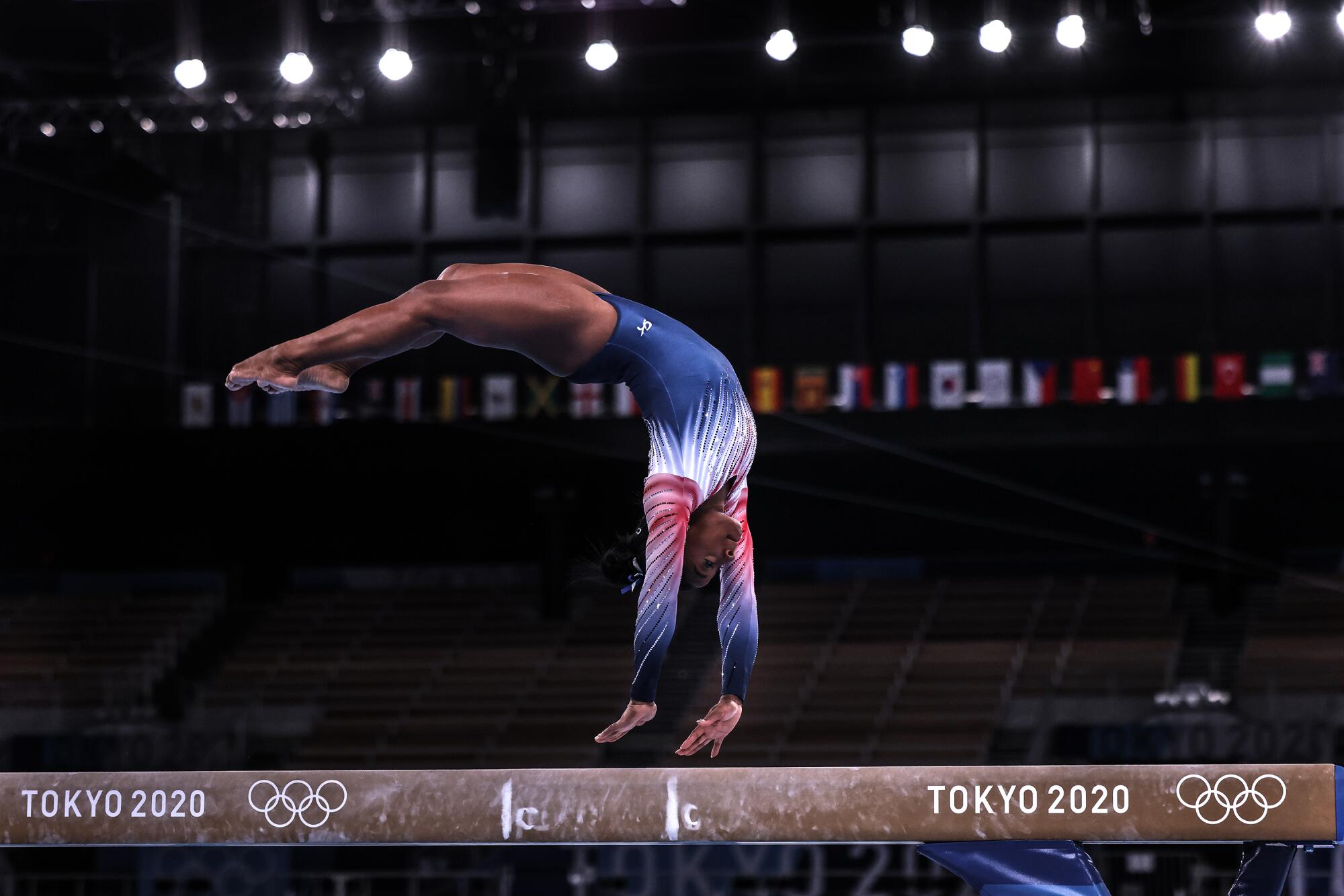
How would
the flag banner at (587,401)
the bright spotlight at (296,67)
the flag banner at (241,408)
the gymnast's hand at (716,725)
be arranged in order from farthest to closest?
the flag banner at (241,408) → the flag banner at (587,401) → the bright spotlight at (296,67) → the gymnast's hand at (716,725)

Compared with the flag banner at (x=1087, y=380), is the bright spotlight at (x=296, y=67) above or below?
above

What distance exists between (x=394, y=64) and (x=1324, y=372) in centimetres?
912

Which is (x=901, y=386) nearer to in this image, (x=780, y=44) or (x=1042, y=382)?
(x=1042, y=382)

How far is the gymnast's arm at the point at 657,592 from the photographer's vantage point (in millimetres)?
5609

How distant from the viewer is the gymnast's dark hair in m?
5.79

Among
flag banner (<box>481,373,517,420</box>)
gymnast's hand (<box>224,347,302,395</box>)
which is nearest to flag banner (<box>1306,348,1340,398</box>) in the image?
flag banner (<box>481,373,517,420</box>)

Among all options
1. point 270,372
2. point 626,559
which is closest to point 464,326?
point 270,372

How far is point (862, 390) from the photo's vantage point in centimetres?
1564

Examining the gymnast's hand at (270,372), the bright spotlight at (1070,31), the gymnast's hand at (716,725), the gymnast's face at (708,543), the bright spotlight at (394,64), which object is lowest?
the gymnast's hand at (716,725)

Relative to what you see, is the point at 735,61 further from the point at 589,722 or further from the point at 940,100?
the point at 589,722

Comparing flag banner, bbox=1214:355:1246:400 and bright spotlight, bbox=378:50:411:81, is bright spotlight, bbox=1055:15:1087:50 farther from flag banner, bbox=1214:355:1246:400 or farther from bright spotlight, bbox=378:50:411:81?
flag banner, bbox=1214:355:1246:400

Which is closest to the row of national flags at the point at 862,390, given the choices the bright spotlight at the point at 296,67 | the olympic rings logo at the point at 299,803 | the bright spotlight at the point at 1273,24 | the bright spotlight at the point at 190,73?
the bright spotlight at the point at 1273,24

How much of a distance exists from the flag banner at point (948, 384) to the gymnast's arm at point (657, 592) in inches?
420

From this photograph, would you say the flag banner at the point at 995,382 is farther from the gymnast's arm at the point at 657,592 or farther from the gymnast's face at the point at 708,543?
the gymnast's arm at the point at 657,592
